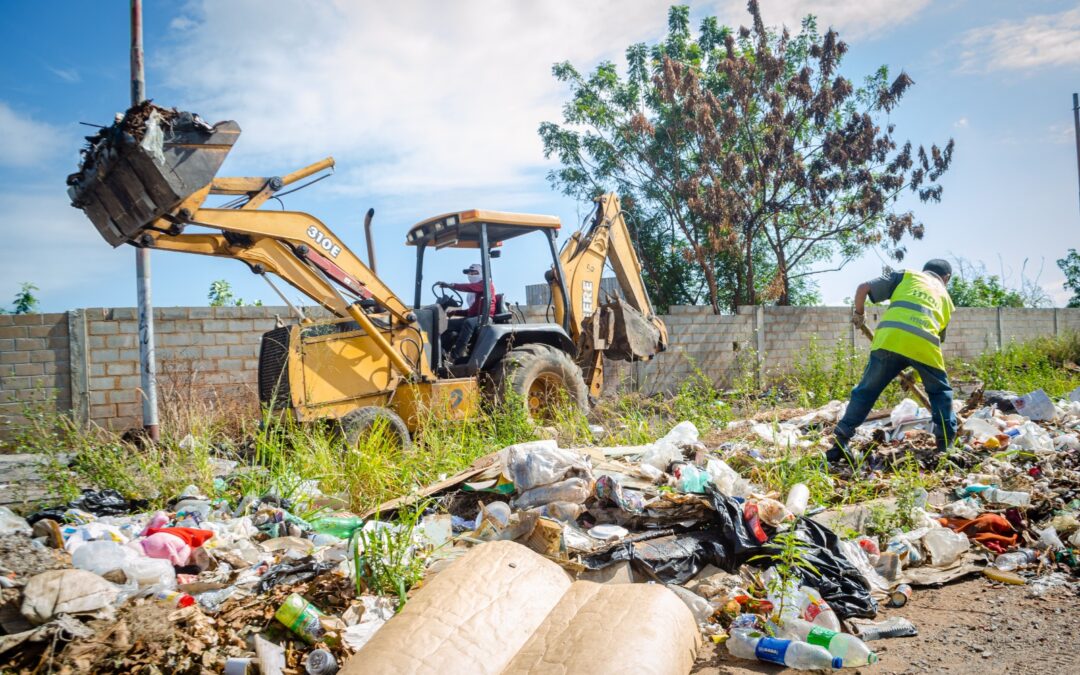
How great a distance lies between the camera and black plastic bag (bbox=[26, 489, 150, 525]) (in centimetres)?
414

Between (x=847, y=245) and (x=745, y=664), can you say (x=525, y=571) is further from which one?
(x=847, y=245)

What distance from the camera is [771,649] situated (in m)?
2.64

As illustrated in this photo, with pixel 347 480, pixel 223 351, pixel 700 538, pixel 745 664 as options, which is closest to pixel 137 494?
pixel 347 480

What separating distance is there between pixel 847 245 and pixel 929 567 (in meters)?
15.6

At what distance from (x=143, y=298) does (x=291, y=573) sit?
5665mm

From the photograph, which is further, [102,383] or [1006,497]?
[102,383]

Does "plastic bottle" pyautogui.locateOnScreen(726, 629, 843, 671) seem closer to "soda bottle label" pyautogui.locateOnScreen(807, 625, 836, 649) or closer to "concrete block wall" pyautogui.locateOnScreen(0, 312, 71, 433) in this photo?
"soda bottle label" pyautogui.locateOnScreen(807, 625, 836, 649)

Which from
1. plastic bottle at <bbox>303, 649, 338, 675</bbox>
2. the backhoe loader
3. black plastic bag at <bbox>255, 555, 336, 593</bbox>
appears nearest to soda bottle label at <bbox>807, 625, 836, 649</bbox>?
plastic bottle at <bbox>303, 649, 338, 675</bbox>

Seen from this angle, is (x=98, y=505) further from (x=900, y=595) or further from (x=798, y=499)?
(x=900, y=595)

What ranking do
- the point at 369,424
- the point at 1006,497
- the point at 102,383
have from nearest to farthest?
the point at 1006,497
the point at 369,424
the point at 102,383

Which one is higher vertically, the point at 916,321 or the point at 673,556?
the point at 916,321

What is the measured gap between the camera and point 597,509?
384 centimetres

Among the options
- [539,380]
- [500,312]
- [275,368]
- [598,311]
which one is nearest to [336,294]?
[275,368]

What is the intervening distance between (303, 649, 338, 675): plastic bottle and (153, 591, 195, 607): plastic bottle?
2.27 feet
